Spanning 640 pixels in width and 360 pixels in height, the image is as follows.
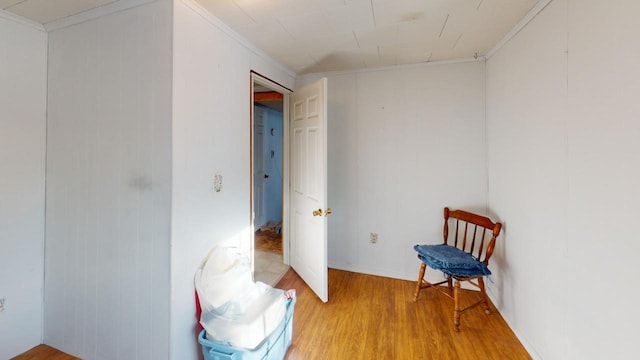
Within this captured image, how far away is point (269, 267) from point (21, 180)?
84.7 inches

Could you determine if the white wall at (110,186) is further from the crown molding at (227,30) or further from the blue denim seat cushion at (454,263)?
the blue denim seat cushion at (454,263)

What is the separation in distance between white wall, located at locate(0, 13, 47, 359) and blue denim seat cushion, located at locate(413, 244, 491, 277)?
9.67ft

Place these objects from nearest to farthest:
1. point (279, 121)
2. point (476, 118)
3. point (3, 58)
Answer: point (3, 58) < point (476, 118) < point (279, 121)

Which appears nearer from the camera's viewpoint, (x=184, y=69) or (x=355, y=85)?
(x=184, y=69)

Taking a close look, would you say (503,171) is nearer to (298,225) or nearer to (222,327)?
(298,225)

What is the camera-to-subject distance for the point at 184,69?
1517mm

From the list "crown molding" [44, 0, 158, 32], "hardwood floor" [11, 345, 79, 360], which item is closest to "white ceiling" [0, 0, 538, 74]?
"crown molding" [44, 0, 158, 32]

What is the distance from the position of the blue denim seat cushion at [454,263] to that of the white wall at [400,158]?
511 mm

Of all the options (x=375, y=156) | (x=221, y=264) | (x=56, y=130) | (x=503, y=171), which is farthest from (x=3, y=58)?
(x=503, y=171)

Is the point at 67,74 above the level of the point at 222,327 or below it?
above

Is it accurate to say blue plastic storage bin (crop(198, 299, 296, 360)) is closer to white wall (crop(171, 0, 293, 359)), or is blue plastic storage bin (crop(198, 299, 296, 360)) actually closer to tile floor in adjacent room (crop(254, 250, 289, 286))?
white wall (crop(171, 0, 293, 359))

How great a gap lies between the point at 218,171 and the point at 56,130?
1.15 meters

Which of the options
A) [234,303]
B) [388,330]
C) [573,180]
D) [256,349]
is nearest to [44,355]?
[234,303]

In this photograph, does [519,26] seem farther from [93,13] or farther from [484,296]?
[93,13]
